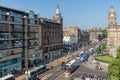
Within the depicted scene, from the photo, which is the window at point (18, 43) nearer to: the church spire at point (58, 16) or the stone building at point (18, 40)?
the stone building at point (18, 40)

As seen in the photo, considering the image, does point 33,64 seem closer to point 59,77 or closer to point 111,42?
point 59,77

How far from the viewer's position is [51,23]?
354 feet

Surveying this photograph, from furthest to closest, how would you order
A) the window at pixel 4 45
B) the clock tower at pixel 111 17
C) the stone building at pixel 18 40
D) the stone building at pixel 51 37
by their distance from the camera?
the clock tower at pixel 111 17 < the stone building at pixel 51 37 < the stone building at pixel 18 40 < the window at pixel 4 45

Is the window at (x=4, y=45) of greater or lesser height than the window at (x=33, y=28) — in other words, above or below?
below

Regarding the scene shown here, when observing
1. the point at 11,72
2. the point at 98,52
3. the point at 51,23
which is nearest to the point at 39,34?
the point at 51,23

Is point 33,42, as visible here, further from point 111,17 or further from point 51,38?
point 111,17

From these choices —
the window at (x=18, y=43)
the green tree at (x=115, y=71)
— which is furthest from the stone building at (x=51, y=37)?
the green tree at (x=115, y=71)

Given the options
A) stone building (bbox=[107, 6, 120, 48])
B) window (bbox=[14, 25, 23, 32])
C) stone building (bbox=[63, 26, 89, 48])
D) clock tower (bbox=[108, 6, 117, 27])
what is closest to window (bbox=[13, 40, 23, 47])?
window (bbox=[14, 25, 23, 32])

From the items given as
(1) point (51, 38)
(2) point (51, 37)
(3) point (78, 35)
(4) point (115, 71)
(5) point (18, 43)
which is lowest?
(4) point (115, 71)

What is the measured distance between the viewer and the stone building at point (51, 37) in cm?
9988

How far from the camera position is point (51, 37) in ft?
355

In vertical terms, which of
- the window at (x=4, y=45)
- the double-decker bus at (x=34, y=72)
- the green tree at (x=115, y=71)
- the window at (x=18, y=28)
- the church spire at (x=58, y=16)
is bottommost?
the double-decker bus at (x=34, y=72)

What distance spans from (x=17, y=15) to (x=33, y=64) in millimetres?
19536

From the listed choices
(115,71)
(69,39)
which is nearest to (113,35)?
(69,39)
